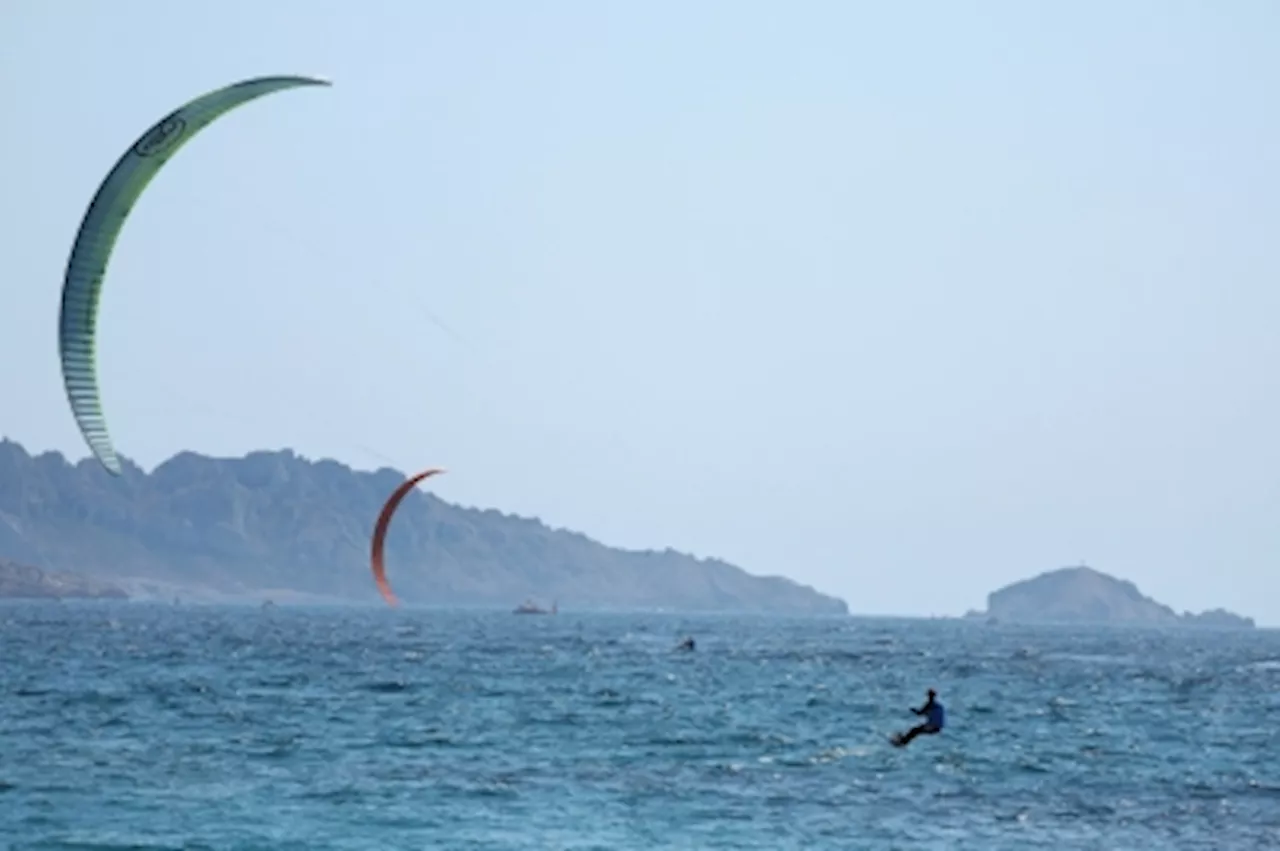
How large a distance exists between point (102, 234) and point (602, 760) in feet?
75.5

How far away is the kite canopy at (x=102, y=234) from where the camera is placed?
120ft

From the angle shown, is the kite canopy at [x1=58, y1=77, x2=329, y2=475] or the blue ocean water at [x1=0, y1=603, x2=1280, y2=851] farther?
the blue ocean water at [x1=0, y1=603, x2=1280, y2=851]

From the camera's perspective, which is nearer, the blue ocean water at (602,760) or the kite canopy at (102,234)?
the kite canopy at (102,234)

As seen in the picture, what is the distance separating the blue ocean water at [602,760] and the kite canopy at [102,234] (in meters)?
8.22

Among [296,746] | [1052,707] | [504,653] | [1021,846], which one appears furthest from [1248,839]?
[504,653]

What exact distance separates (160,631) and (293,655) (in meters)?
52.6

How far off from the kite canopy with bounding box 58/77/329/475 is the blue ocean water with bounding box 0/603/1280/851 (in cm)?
822

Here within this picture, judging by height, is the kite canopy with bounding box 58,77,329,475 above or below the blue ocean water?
above

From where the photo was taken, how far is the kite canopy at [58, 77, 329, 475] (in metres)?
36.5

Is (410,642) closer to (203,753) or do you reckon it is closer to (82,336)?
(203,753)

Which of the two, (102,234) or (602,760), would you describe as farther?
(602,760)

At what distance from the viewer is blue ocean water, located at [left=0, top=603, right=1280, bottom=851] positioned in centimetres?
4281

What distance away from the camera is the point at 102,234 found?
37.7 metres

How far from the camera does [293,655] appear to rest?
118188mm
